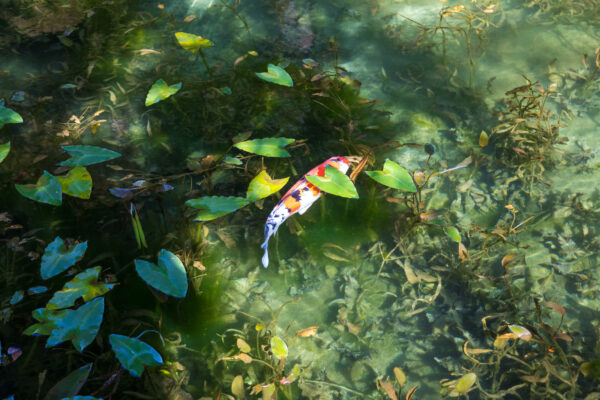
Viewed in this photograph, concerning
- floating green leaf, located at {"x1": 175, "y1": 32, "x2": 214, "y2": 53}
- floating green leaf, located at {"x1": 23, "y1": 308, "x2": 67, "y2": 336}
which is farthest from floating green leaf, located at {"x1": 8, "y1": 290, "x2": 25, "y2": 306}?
floating green leaf, located at {"x1": 175, "y1": 32, "x2": 214, "y2": 53}

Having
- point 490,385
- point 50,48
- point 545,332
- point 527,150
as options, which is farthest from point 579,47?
point 50,48

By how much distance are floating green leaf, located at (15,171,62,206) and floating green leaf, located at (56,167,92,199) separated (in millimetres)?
38

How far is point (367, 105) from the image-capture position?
249 cm

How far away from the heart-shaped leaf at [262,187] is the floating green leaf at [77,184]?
0.70 m

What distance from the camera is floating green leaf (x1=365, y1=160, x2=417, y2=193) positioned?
173 centimetres

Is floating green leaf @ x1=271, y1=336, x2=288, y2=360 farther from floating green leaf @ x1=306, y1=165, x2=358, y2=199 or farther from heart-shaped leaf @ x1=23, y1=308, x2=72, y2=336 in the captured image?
heart-shaped leaf @ x1=23, y1=308, x2=72, y2=336

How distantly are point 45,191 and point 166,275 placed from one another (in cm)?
67

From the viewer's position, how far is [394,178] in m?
1.77

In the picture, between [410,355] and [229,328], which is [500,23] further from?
[229,328]

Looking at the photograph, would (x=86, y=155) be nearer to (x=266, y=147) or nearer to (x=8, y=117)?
(x=8, y=117)

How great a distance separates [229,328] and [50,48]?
95.4 inches

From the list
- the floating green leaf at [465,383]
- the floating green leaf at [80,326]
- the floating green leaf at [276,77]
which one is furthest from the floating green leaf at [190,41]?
the floating green leaf at [465,383]

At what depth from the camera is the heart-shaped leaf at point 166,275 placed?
→ 156 cm

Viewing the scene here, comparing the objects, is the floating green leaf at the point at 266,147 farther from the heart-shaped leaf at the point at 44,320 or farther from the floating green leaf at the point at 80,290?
the heart-shaped leaf at the point at 44,320
